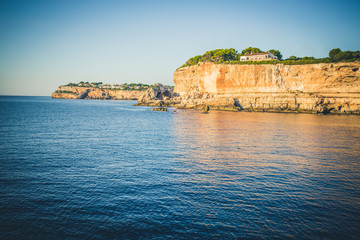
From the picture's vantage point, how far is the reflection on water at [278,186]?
26.5 ft

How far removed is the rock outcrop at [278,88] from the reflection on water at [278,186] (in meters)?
42.0

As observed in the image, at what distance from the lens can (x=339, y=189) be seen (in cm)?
1099

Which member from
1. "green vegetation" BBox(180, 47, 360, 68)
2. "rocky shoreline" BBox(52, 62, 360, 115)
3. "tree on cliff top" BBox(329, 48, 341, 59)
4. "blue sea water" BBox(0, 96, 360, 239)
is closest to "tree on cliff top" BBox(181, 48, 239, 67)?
"green vegetation" BBox(180, 47, 360, 68)

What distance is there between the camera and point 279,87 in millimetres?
65750

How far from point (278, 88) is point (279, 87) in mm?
399

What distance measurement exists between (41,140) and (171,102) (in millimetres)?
73171

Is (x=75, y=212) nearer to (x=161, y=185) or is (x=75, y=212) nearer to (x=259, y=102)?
(x=161, y=185)

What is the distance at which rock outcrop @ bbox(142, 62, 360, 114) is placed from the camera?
5475 centimetres

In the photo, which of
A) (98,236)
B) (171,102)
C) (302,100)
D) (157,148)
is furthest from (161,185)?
(171,102)

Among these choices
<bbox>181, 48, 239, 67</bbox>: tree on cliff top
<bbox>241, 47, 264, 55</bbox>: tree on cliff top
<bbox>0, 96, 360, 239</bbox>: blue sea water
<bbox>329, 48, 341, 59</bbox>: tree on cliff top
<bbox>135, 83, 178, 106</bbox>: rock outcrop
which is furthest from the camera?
<bbox>135, 83, 178, 106</bbox>: rock outcrop

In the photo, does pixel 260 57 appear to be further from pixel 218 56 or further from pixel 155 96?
pixel 155 96

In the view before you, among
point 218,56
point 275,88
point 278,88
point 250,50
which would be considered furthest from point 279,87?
point 250,50

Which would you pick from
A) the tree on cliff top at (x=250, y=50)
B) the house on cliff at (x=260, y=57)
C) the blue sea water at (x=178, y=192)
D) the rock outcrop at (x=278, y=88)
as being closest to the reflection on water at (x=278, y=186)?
the blue sea water at (x=178, y=192)

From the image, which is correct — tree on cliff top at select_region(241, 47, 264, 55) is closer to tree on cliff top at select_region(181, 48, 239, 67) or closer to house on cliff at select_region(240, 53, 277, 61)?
tree on cliff top at select_region(181, 48, 239, 67)
